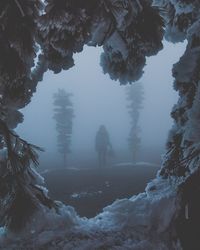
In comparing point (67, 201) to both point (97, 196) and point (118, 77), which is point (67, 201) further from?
point (118, 77)

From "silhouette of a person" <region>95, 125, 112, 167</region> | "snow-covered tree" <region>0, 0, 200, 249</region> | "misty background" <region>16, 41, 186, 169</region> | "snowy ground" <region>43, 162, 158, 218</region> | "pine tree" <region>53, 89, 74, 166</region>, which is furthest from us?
"misty background" <region>16, 41, 186, 169</region>

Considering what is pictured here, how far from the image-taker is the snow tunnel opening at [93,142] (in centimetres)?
2786

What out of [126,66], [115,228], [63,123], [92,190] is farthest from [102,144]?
[115,228]

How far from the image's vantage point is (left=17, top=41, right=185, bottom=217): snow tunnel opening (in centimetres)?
2786

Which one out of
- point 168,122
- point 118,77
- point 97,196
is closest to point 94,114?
point 168,122

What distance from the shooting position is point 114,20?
3742mm

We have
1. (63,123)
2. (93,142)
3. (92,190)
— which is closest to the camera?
(92,190)

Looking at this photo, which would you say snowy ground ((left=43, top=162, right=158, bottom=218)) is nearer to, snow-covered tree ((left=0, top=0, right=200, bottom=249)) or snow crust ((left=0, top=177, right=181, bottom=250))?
snow crust ((left=0, top=177, right=181, bottom=250))

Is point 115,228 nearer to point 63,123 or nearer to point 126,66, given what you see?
point 126,66

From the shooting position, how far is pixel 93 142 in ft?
361

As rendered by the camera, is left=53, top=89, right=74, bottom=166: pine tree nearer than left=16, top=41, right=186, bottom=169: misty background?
Yes

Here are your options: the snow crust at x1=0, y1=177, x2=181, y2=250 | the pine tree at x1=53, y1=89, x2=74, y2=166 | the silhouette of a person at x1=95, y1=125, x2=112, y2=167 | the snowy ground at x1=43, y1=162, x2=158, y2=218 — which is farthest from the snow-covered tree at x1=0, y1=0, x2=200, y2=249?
the pine tree at x1=53, y1=89, x2=74, y2=166

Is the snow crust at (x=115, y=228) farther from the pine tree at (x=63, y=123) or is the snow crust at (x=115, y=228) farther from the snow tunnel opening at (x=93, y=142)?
the pine tree at (x=63, y=123)

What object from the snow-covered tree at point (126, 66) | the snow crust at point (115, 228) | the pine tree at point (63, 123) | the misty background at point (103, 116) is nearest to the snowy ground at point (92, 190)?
the pine tree at point (63, 123)
